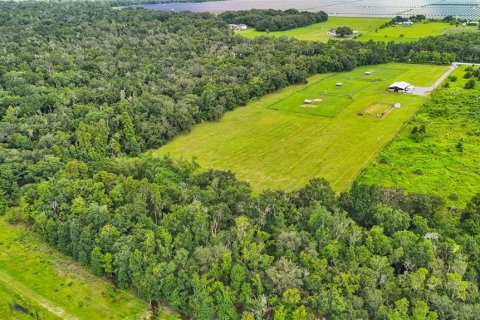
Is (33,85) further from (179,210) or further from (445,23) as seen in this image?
(445,23)

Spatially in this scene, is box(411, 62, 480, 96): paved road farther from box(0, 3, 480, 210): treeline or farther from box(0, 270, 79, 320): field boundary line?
box(0, 270, 79, 320): field boundary line

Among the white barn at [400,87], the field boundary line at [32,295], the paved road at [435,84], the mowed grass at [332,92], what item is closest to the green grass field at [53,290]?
the field boundary line at [32,295]

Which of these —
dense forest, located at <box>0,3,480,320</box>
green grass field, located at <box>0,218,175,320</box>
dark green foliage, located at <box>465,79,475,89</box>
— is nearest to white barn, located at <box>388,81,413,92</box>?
dark green foliage, located at <box>465,79,475,89</box>

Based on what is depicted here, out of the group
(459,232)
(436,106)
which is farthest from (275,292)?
(436,106)

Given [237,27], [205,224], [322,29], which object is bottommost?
[205,224]

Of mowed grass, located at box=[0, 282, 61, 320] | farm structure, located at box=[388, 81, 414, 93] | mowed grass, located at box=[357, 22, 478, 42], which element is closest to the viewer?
mowed grass, located at box=[0, 282, 61, 320]

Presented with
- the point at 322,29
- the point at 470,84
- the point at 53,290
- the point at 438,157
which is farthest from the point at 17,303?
the point at 322,29

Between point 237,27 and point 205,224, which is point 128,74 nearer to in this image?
point 205,224
